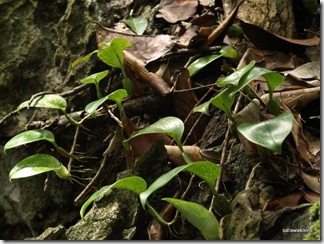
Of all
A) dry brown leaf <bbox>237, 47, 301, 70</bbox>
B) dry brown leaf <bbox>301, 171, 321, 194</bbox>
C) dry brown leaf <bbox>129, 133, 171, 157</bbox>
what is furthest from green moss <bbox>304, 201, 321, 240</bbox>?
dry brown leaf <bbox>237, 47, 301, 70</bbox>

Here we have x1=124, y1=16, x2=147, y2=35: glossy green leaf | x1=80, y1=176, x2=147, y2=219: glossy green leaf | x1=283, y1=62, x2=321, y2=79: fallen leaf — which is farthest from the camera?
x1=124, y1=16, x2=147, y2=35: glossy green leaf

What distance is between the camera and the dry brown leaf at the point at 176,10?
6.23ft

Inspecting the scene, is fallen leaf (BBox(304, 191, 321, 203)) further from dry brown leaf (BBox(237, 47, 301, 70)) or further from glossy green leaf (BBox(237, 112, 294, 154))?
dry brown leaf (BBox(237, 47, 301, 70))

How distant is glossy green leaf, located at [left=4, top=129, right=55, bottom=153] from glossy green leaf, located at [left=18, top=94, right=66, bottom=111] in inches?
3.1

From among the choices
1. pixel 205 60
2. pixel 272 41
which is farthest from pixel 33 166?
pixel 272 41

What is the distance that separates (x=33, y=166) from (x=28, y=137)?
0.32 feet

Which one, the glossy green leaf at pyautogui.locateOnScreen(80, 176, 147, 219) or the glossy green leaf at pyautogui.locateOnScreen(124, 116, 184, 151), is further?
the glossy green leaf at pyautogui.locateOnScreen(124, 116, 184, 151)

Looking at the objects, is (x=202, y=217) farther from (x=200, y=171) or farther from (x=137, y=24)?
(x=137, y=24)

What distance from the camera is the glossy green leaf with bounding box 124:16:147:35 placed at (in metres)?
1.84

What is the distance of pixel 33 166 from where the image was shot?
1.43 meters

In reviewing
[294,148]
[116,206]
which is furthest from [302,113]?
[116,206]

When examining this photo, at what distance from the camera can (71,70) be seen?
6.00 ft

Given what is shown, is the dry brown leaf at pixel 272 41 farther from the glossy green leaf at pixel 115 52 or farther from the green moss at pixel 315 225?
the green moss at pixel 315 225

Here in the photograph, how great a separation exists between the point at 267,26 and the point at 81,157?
0.74 m
